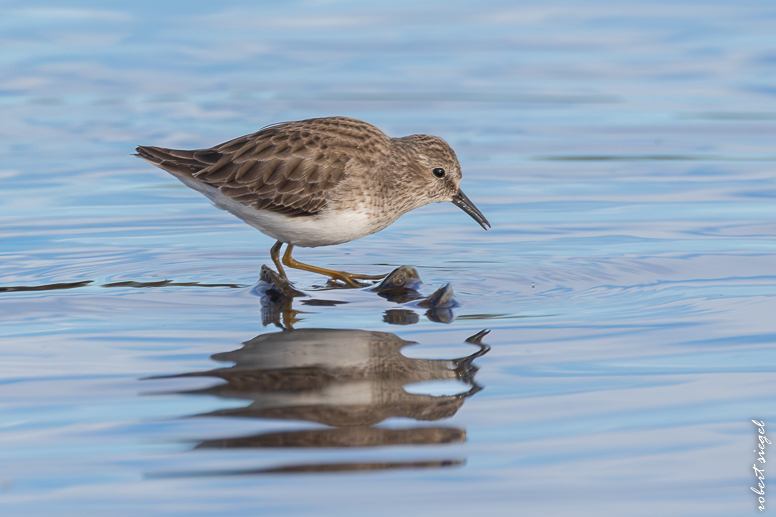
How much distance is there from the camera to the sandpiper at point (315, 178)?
9.92 meters

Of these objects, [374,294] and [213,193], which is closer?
[374,294]

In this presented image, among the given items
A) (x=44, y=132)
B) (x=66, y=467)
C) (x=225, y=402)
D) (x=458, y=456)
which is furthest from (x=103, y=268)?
(x=44, y=132)

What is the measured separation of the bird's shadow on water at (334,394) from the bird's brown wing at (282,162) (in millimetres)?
1998

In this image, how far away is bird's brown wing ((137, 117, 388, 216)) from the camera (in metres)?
9.99

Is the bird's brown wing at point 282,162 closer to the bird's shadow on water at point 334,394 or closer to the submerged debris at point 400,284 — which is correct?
the submerged debris at point 400,284

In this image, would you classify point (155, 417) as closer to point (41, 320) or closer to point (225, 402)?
point (225, 402)

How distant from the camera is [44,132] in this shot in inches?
659

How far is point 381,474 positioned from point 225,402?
4.49 ft

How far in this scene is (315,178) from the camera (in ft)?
32.9

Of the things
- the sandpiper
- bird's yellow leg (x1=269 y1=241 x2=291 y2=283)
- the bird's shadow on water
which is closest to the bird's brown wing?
the sandpiper
